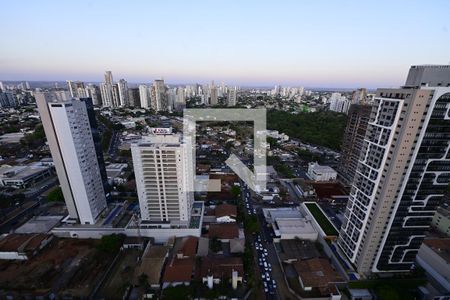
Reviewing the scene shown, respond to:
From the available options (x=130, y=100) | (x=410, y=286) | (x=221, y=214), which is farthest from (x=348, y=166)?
(x=130, y=100)

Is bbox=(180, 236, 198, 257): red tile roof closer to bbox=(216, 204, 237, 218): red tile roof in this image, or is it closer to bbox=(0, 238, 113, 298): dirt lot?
bbox=(216, 204, 237, 218): red tile roof

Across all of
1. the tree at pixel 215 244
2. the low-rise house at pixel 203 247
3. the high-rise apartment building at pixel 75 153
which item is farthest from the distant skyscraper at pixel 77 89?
the tree at pixel 215 244

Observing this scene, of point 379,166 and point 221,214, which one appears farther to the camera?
point 221,214

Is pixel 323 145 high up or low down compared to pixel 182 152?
down

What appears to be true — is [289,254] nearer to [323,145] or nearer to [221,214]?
[221,214]

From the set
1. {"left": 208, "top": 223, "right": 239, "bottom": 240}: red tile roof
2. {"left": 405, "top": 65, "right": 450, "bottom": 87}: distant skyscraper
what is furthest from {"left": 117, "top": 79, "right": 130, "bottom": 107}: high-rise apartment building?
{"left": 405, "top": 65, "right": 450, "bottom": 87}: distant skyscraper

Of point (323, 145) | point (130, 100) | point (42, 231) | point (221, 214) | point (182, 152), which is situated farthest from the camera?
point (130, 100)

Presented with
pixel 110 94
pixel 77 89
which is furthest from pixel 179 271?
pixel 77 89
